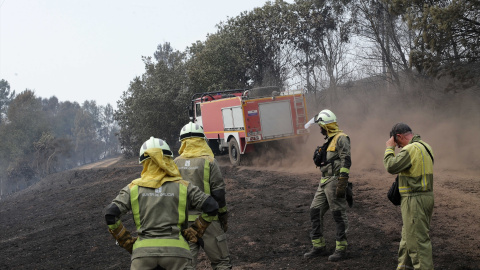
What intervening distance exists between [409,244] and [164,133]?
97.7 feet

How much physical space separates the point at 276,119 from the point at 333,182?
1180 cm

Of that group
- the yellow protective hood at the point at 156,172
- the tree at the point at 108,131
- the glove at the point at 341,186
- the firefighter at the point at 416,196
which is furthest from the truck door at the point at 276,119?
the tree at the point at 108,131

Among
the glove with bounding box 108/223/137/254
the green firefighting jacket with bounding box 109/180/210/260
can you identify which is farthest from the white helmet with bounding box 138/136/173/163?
the glove with bounding box 108/223/137/254

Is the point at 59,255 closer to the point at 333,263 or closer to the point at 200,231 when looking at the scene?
the point at 333,263

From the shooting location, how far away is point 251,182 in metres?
15.1

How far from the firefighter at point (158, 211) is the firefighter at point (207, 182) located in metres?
0.81

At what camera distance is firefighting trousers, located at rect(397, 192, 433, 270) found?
470cm

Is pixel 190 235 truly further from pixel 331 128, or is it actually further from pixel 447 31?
pixel 447 31

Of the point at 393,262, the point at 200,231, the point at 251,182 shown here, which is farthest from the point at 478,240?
the point at 251,182

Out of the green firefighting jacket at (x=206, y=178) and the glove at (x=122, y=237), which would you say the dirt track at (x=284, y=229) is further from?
the glove at (x=122, y=237)

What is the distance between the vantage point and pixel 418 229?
4.72 m

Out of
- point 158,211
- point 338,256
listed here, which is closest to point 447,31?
point 338,256

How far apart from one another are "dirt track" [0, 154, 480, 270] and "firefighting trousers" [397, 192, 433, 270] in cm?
137

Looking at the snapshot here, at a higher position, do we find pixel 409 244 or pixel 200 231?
pixel 200 231
